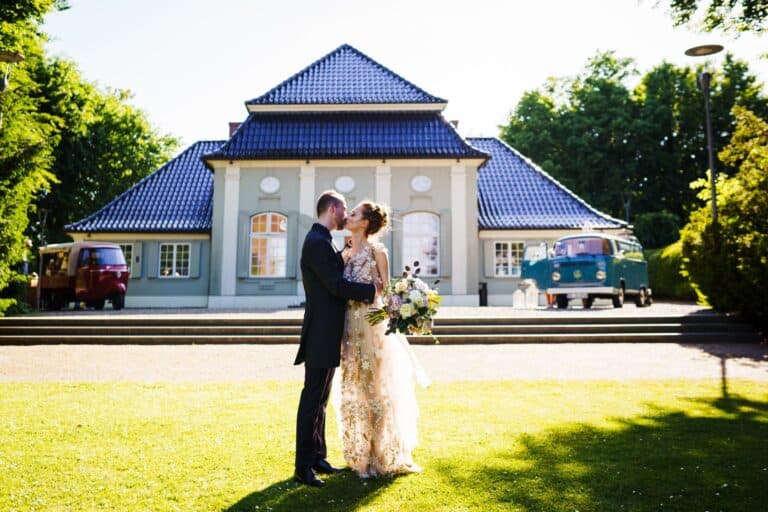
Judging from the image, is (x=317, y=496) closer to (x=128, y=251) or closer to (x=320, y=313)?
(x=320, y=313)

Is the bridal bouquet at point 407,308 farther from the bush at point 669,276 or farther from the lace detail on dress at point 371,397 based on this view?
the bush at point 669,276

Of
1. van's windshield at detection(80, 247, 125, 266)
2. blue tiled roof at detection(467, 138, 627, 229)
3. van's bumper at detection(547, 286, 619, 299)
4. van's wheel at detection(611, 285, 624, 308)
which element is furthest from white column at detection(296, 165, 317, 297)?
van's wheel at detection(611, 285, 624, 308)

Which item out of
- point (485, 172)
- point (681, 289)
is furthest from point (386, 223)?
point (681, 289)

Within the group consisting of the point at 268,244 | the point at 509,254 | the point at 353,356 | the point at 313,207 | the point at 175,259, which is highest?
the point at 313,207

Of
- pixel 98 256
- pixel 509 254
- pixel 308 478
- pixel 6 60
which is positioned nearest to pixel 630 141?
pixel 509 254

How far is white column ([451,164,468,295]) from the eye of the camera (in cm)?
2161

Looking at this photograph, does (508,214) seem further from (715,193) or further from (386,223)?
(386,223)

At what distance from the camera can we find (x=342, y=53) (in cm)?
2589

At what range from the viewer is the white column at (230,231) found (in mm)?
21781

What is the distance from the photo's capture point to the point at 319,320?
4.12 m

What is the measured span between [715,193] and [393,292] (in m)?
13.4

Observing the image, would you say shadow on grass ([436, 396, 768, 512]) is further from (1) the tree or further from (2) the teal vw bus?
(1) the tree

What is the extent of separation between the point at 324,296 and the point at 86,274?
61.1 ft

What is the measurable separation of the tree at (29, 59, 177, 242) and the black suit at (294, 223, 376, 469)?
3019cm
